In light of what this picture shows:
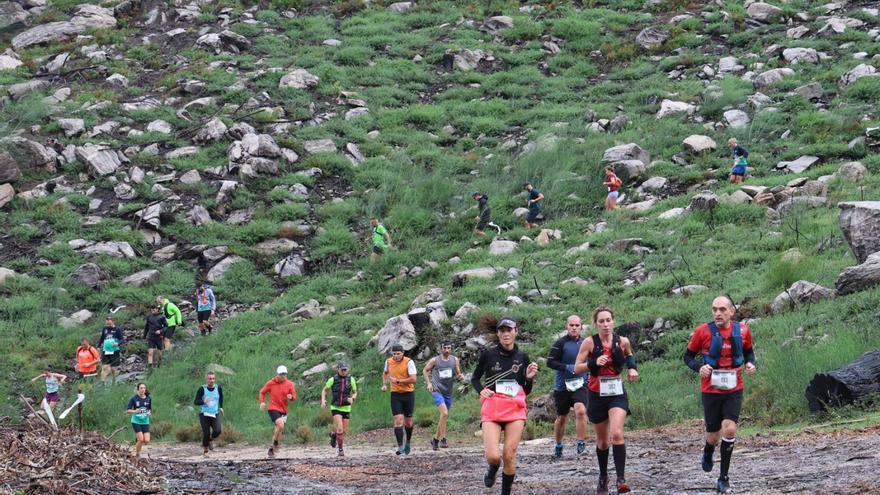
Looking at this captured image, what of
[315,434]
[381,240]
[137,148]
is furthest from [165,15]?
[315,434]

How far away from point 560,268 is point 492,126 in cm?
1296

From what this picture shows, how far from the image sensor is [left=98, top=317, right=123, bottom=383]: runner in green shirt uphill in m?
23.7

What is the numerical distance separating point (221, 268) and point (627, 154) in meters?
11.9

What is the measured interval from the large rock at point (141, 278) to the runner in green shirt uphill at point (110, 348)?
411 cm

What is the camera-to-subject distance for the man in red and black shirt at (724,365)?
32.6 feet

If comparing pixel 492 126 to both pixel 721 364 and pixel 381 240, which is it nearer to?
pixel 381 240

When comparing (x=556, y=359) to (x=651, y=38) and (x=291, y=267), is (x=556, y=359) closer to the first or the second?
(x=291, y=267)

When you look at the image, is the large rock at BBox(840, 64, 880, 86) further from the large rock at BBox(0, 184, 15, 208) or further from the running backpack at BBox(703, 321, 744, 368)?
the running backpack at BBox(703, 321, 744, 368)

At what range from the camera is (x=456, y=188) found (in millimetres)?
32469

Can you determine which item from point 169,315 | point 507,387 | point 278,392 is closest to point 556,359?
point 507,387

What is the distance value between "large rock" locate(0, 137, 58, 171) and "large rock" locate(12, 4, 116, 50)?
12238 mm

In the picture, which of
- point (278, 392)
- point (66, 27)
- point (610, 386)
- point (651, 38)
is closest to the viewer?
point (610, 386)

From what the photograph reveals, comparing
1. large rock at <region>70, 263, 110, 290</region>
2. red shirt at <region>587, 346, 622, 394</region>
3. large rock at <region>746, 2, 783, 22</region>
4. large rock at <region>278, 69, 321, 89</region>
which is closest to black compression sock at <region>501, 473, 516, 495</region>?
red shirt at <region>587, 346, 622, 394</region>

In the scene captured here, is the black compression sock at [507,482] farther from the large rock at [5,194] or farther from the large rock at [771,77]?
the large rock at [771,77]
